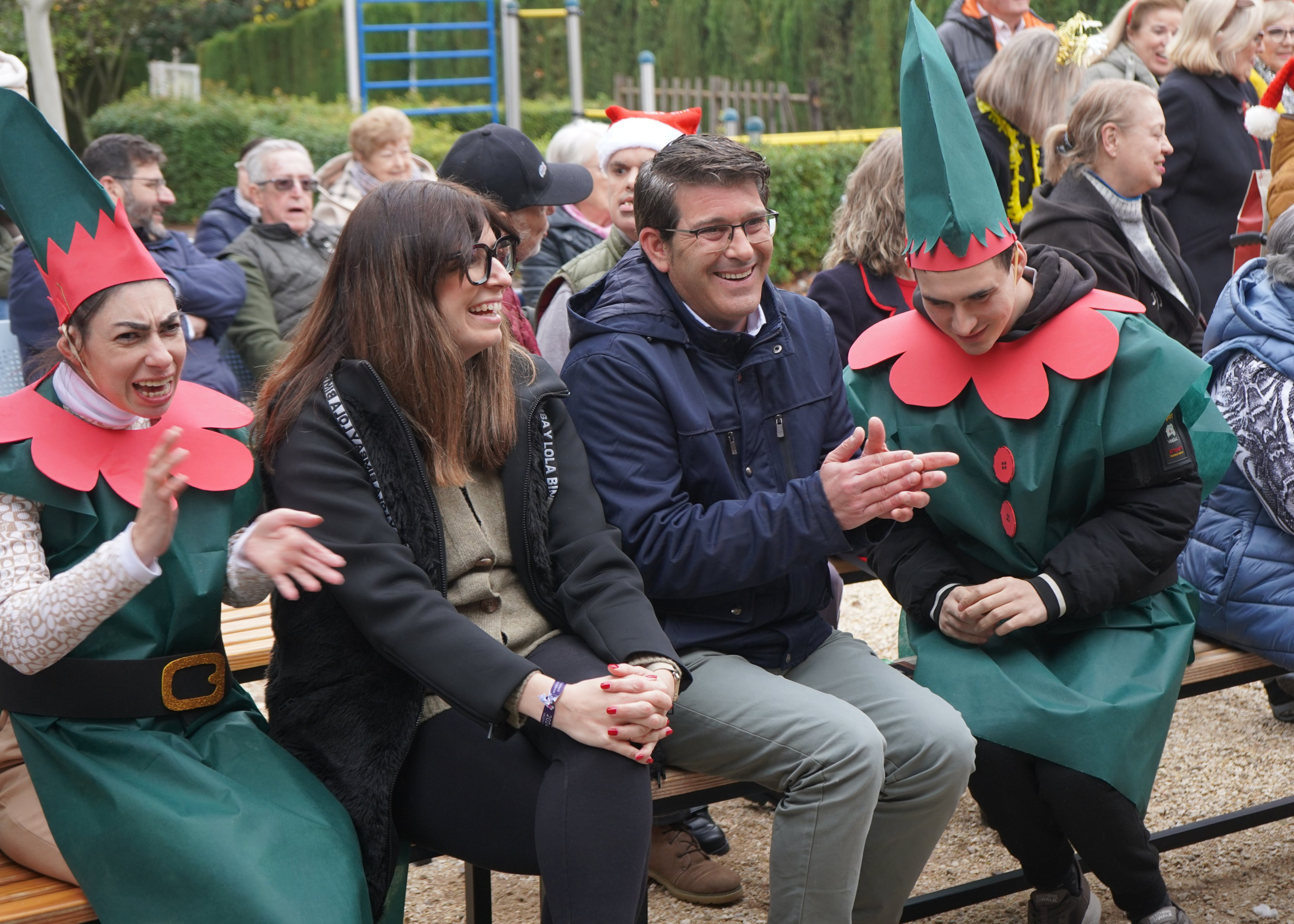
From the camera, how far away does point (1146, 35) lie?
6.43 m

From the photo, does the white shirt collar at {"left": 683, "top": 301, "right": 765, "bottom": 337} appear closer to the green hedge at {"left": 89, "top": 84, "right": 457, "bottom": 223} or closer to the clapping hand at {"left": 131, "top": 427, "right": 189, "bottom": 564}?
the clapping hand at {"left": 131, "top": 427, "right": 189, "bottom": 564}

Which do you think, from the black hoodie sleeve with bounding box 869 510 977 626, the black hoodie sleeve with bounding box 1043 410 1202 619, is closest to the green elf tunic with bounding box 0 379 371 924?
the black hoodie sleeve with bounding box 869 510 977 626

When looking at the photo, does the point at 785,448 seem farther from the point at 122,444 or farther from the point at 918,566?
the point at 122,444

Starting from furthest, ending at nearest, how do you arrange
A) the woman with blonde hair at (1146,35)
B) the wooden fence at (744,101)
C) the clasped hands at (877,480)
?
the wooden fence at (744,101)
the woman with blonde hair at (1146,35)
the clasped hands at (877,480)

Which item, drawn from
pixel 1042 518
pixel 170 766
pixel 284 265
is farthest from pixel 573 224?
pixel 170 766

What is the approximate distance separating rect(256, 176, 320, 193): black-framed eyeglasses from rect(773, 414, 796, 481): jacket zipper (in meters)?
3.75

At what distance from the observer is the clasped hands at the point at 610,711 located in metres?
2.33

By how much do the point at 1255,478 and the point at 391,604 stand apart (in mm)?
2115

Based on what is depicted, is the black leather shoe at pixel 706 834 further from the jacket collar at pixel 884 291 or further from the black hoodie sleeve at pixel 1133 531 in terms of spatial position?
the jacket collar at pixel 884 291

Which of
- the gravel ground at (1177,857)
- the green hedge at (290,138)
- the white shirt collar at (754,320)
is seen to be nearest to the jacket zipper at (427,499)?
the white shirt collar at (754,320)

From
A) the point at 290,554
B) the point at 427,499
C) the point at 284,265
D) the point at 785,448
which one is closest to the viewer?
the point at 290,554

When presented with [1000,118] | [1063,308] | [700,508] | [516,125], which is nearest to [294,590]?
[700,508]

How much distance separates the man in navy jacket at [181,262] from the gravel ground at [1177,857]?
2.59m

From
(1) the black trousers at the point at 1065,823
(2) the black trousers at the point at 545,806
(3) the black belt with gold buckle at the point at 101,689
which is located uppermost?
(3) the black belt with gold buckle at the point at 101,689
